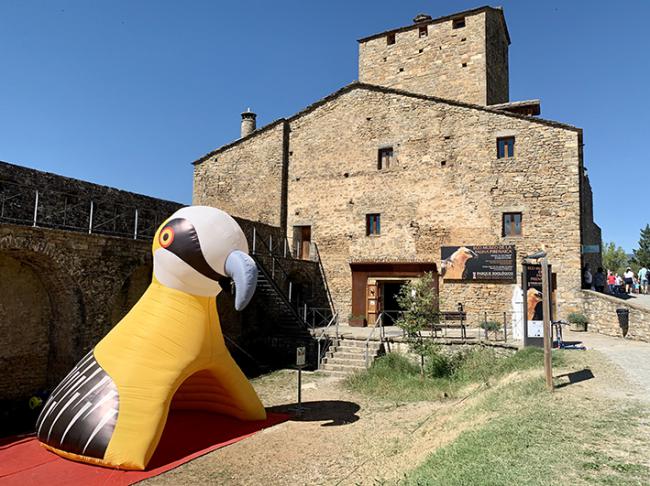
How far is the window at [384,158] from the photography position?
19.0 meters

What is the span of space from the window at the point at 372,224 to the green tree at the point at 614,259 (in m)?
42.6

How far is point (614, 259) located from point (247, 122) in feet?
157

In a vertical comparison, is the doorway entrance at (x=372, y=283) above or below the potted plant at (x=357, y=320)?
above

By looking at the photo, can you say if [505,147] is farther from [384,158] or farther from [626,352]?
[626,352]

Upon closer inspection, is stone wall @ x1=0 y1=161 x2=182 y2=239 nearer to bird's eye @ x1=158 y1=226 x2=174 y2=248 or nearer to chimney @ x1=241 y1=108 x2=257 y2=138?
bird's eye @ x1=158 y1=226 x2=174 y2=248

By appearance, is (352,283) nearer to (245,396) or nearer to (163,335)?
(245,396)

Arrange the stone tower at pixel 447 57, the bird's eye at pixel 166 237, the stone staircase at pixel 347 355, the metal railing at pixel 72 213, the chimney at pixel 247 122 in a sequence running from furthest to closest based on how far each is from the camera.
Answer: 1. the chimney at pixel 247 122
2. the stone tower at pixel 447 57
3. the stone staircase at pixel 347 355
4. the metal railing at pixel 72 213
5. the bird's eye at pixel 166 237

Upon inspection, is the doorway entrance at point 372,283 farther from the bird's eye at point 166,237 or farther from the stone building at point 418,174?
the bird's eye at point 166,237

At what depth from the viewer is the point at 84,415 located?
6.39 m

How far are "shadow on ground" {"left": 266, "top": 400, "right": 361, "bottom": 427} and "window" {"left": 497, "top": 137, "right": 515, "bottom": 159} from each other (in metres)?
11.5

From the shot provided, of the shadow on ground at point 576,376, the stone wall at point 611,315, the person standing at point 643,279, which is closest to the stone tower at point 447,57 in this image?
the stone wall at point 611,315

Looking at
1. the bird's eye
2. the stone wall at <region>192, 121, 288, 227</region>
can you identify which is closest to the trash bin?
the bird's eye

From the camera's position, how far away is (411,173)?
60.4 ft

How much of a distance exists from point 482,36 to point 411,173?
25.1ft
